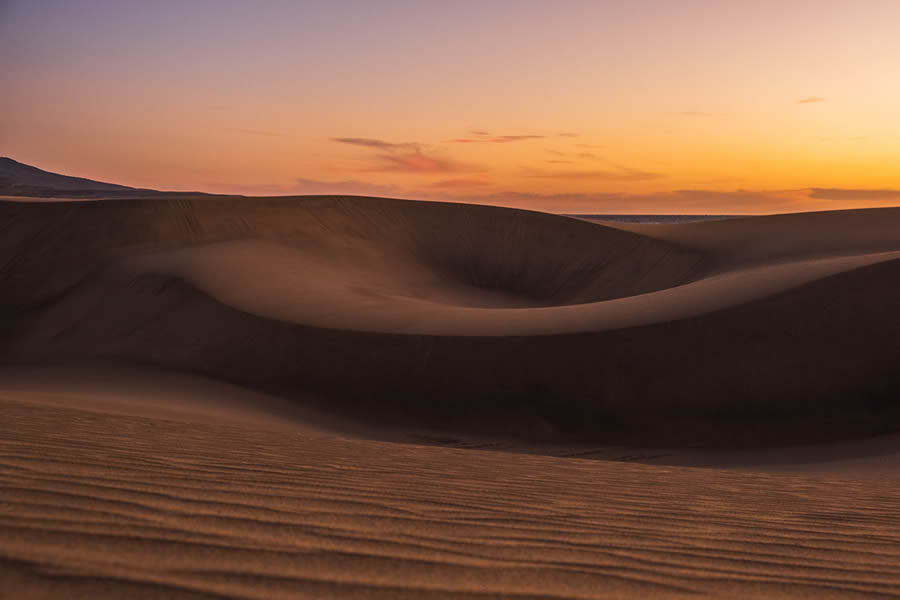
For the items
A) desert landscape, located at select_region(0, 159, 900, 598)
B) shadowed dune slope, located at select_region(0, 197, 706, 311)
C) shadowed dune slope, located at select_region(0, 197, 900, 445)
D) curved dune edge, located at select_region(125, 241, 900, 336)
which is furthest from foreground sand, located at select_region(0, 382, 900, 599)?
shadowed dune slope, located at select_region(0, 197, 706, 311)

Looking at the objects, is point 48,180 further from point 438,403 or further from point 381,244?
point 438,403

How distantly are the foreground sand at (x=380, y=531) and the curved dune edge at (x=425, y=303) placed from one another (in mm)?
8847

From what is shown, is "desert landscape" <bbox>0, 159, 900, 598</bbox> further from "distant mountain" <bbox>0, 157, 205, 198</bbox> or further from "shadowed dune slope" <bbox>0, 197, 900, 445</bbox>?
"distant mountain" <bbox>0, 157, 205, 198</bbox>

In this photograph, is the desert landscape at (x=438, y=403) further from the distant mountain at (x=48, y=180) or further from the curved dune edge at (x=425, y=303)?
the distant mountain at (x=48, y=180)

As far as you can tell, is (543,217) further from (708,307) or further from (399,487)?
(399,487)

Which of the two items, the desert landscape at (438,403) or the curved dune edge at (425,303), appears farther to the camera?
the curved dune edge at (425,303)

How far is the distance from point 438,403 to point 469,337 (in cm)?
160

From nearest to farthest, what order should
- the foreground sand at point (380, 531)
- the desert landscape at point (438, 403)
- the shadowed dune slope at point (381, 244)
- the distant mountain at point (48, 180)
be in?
the foreground sand at point (380, 531) < the desert landscape at point (438, 403) < the shadowed dune slope at point (381, 244) < the distant mountain at point (48, 180)

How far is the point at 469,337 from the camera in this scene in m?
13.5

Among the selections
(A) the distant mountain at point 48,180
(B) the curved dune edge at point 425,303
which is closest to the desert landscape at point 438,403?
(B) the curved dune edge at point 425,303

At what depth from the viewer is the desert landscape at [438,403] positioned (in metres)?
2.43

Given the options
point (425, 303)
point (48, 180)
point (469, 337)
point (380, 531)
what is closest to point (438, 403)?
point (469, 337)

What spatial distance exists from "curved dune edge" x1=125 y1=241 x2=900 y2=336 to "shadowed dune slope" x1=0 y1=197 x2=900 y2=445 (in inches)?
2.7

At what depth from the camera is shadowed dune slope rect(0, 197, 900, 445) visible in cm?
1169
